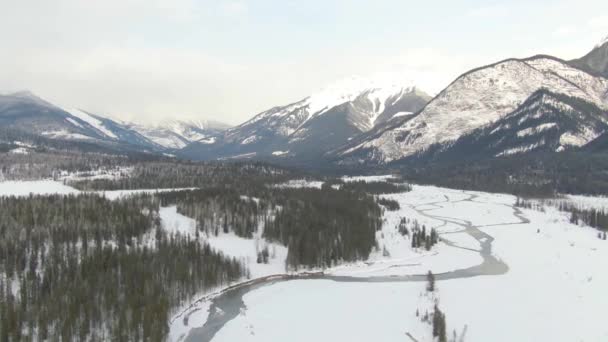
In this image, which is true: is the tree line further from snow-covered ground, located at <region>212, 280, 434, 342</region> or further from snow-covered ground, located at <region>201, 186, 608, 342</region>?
snow-covered ground, located at <region>201, 186, 608, 342</region>

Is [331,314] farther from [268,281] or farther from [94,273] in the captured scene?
[94,273]

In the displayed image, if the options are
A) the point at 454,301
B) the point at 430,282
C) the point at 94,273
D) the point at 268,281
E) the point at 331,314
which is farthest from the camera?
the point at 268,281

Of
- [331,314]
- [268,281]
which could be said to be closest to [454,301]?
[331,314]

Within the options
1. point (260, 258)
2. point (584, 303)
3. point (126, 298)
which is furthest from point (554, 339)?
point (260, 258)

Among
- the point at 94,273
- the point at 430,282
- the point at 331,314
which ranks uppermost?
the point at 94,273

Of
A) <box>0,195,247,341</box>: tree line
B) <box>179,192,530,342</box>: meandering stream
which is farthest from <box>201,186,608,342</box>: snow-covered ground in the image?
<box>0,195,247,341</box>: tree line

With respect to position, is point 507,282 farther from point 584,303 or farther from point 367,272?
point 367,272

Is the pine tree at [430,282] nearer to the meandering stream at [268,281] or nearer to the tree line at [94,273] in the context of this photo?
the meandering stream at [268,281]

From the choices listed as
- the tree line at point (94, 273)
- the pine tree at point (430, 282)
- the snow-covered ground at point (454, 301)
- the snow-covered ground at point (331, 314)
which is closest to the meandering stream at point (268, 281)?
the pine tree at point (430, 282)

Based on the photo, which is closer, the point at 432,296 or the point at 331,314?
the point at 331,314
